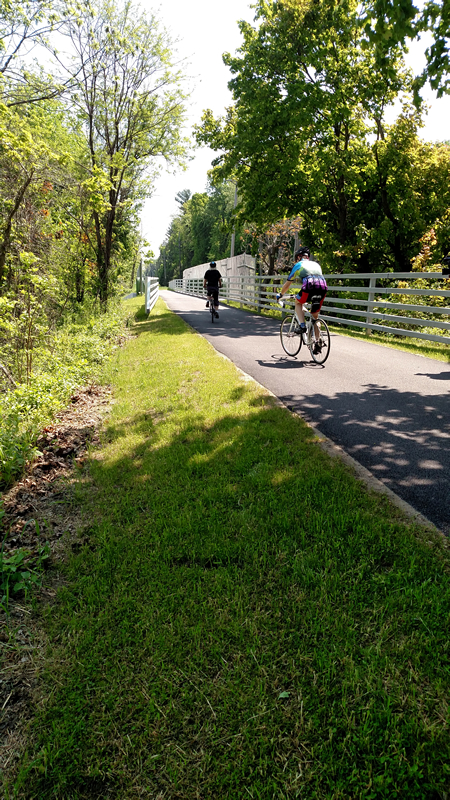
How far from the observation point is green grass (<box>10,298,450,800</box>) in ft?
5.67

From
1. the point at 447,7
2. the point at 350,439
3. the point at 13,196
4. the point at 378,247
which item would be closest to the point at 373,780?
the point at 350,439

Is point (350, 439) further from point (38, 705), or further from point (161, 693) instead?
point (38, 705)

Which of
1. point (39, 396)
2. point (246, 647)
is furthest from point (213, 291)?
point (246, 647)

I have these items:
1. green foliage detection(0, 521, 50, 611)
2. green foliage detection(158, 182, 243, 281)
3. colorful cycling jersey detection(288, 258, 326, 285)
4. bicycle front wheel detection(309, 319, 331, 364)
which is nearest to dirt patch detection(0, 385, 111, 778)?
green foliage detection(0, 521, 50, 611)

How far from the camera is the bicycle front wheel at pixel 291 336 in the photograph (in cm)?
895

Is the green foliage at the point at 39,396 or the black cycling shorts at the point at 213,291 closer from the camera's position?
the green foliage at the point at 39,396

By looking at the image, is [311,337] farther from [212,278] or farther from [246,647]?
[212,278]

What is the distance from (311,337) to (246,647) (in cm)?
682

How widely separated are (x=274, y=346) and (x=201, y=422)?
597cm

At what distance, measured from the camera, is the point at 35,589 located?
277 centimetres

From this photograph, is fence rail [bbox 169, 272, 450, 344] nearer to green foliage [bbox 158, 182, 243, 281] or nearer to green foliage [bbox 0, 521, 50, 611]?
green foliage [bbox 0, 521, 50, 611]

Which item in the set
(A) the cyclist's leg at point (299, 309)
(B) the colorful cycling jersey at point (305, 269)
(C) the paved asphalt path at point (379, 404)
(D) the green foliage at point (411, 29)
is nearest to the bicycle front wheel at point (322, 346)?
(C) the paved asphalt path at point (379, 404)

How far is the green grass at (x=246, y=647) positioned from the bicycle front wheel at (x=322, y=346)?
4.77 metres

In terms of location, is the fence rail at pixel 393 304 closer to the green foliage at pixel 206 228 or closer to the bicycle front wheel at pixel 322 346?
the bicycle front wheel at pixel 322 346
